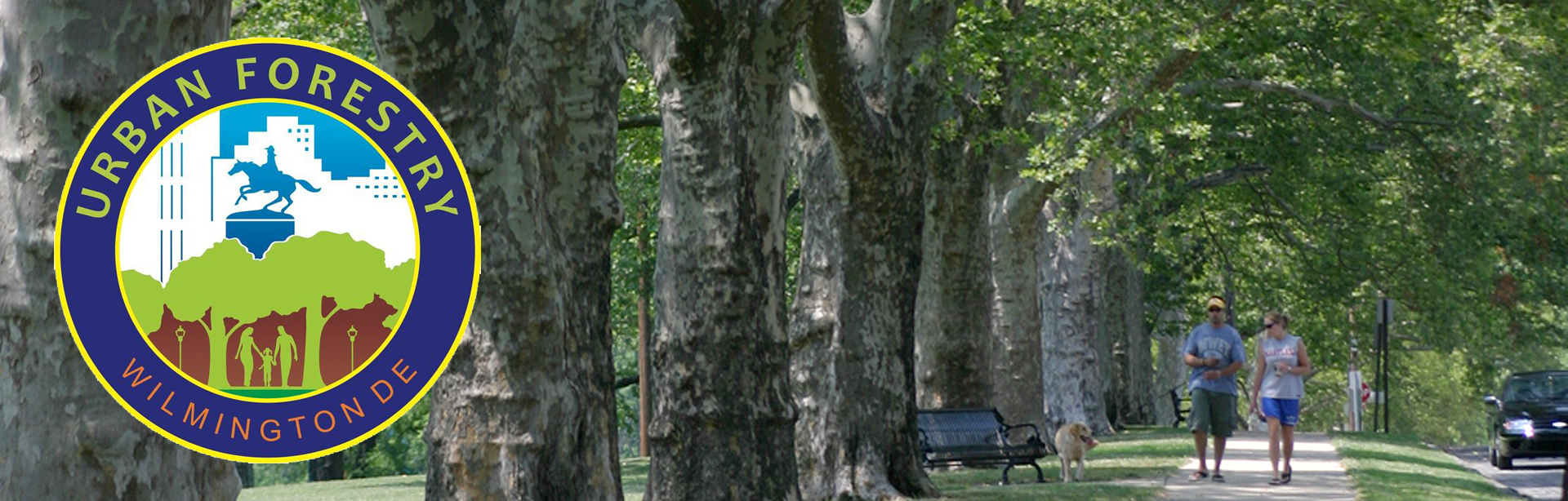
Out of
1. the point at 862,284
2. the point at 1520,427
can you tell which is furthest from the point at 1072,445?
the point at 1520,427

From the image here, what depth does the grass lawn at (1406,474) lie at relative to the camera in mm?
16766

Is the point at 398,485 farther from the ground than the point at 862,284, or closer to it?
closer to it

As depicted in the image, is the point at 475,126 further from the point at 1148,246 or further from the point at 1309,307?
the point at 1309,307

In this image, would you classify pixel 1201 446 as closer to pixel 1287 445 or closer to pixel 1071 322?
pixel 1287 445

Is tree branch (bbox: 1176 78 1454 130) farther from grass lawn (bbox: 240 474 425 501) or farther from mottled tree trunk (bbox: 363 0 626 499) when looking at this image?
mottled tree trunk (bbox: 363 0 626 499)

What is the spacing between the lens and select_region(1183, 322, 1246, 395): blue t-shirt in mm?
17094

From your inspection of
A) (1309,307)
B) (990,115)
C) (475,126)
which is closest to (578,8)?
(475,126)

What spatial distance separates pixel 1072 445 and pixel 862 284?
4115 mm

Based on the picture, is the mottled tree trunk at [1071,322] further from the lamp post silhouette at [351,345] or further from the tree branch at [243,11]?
the lamp post silhouette at [351,345]

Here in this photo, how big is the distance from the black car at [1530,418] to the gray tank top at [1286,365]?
10.0 metres

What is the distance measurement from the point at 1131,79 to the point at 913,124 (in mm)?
6370

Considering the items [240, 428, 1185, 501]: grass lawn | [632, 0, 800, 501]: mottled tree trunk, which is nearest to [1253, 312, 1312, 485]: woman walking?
[240, 428, 1185, 501]: grass lawn

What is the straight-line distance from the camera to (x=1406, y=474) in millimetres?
20172

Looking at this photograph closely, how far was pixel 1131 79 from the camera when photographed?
2108 cm
